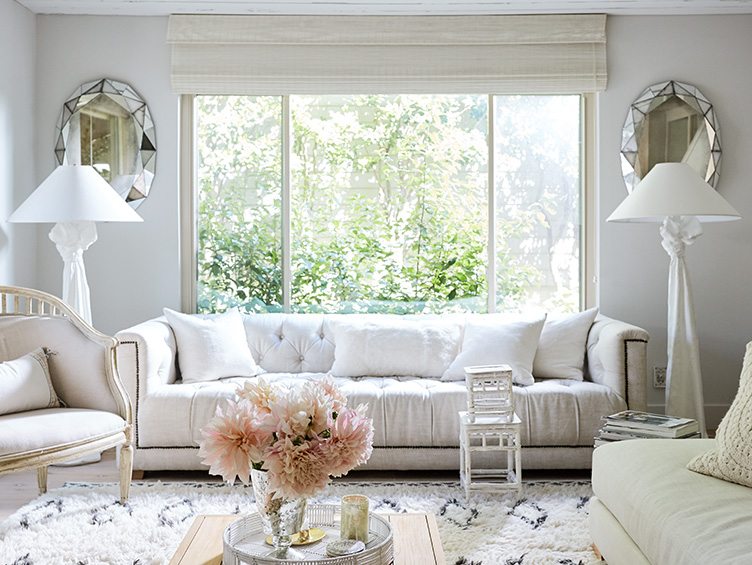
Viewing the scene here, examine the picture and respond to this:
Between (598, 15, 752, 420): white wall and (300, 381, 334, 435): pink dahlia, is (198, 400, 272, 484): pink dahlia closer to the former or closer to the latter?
(300, 381, 334, 435): pink dahlia

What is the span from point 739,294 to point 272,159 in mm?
2874

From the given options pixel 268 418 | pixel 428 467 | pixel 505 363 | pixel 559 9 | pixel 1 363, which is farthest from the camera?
pixel 559 9

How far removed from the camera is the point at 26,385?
338cm

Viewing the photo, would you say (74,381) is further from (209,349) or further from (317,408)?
(317,408)

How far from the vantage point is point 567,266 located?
498 centimetres

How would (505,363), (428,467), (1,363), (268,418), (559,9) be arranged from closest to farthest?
(268,418), (1,363), (428,467), (505,363), (559,9)

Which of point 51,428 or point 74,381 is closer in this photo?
point 51,428

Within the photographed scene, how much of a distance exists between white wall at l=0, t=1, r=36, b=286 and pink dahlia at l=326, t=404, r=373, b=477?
314 cm

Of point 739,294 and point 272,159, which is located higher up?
point 272,159

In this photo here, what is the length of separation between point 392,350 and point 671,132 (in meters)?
2.12

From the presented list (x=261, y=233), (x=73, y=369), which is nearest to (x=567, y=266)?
(x=261, y=233)

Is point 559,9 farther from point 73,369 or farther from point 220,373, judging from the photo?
point 73,369

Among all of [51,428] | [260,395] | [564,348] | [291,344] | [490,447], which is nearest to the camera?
[260,395]

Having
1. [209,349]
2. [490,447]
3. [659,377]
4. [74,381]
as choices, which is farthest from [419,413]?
[659,377]
